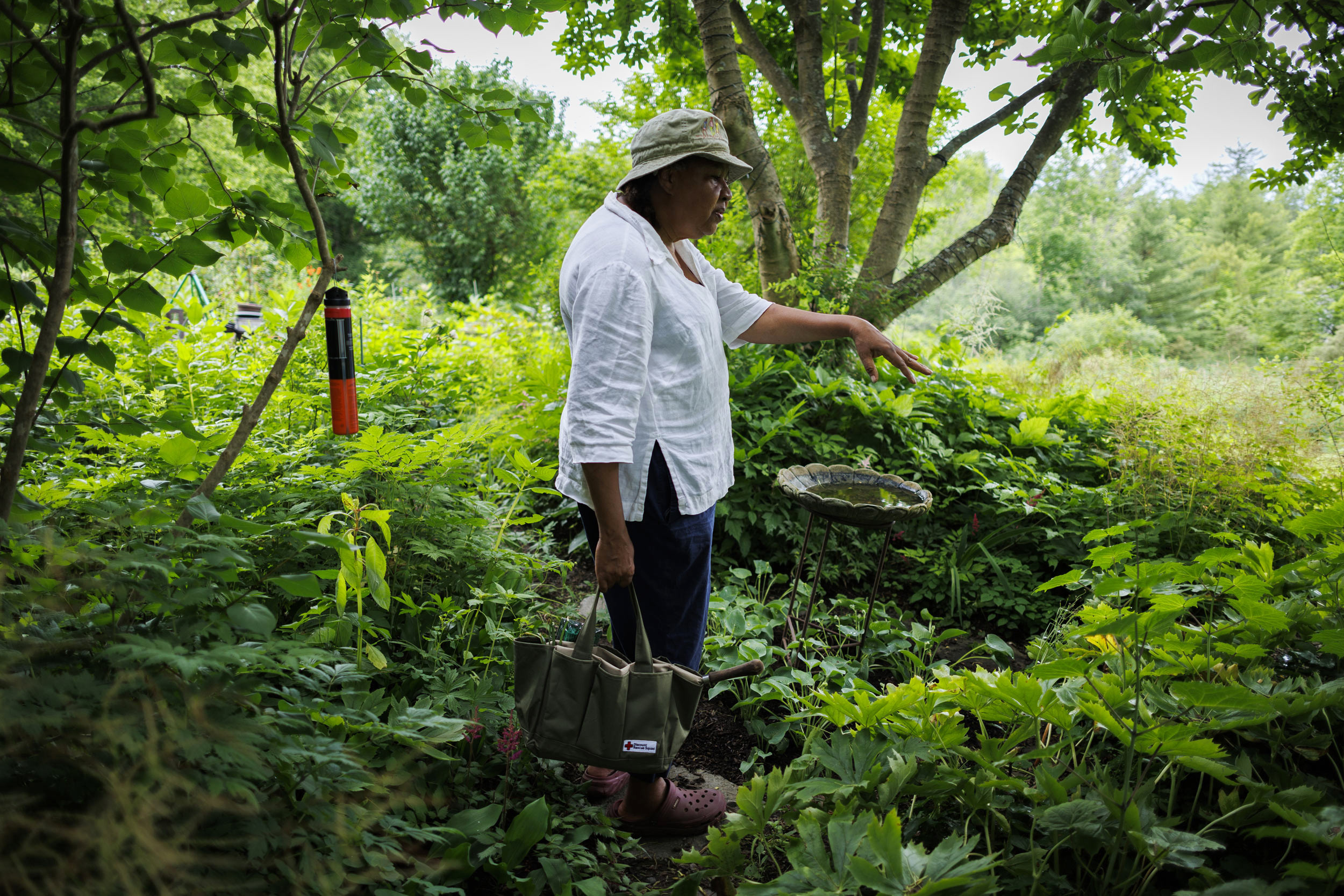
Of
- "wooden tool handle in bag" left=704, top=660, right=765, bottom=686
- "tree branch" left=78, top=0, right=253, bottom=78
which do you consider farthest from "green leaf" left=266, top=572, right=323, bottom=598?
"wooden tool handle in bag" left=704, top=660, right=765, bottom=686

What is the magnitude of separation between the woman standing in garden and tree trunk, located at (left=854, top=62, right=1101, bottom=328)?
10.2 feet

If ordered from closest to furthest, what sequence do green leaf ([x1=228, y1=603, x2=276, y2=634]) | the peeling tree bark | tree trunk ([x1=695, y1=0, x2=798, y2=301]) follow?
1. green leaf ([x1=228, y1=603, x2=276, y2=634])
2. tree trunk ([x1=695, y1=0, x2=798, y2=301])
3. the peeling tree bark

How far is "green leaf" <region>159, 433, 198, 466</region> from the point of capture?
1444 millimetres

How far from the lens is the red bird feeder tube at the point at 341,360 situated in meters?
1.98

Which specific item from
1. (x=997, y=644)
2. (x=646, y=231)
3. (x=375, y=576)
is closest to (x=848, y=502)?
(x=997, y=644)

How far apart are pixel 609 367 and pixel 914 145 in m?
4.96

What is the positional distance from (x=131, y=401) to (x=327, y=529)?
2.01 meters

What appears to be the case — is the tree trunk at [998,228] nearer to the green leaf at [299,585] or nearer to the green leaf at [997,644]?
the green leaf at [997,644]

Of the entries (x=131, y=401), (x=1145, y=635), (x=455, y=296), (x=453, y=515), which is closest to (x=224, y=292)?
(x=455, y=296)

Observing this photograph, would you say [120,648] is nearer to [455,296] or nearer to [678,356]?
[678,356]

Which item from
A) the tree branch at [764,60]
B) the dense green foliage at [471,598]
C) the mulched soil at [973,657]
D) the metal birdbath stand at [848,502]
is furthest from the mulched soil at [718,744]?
the tree branch at [764,60]

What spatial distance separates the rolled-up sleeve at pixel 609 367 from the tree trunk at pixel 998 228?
3.43 m

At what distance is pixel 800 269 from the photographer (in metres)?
5.30

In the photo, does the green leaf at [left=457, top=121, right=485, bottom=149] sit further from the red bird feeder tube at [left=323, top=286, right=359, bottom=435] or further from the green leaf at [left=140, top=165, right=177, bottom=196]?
the green leaf at [left=140, top=165, right=177, bottom=196]
